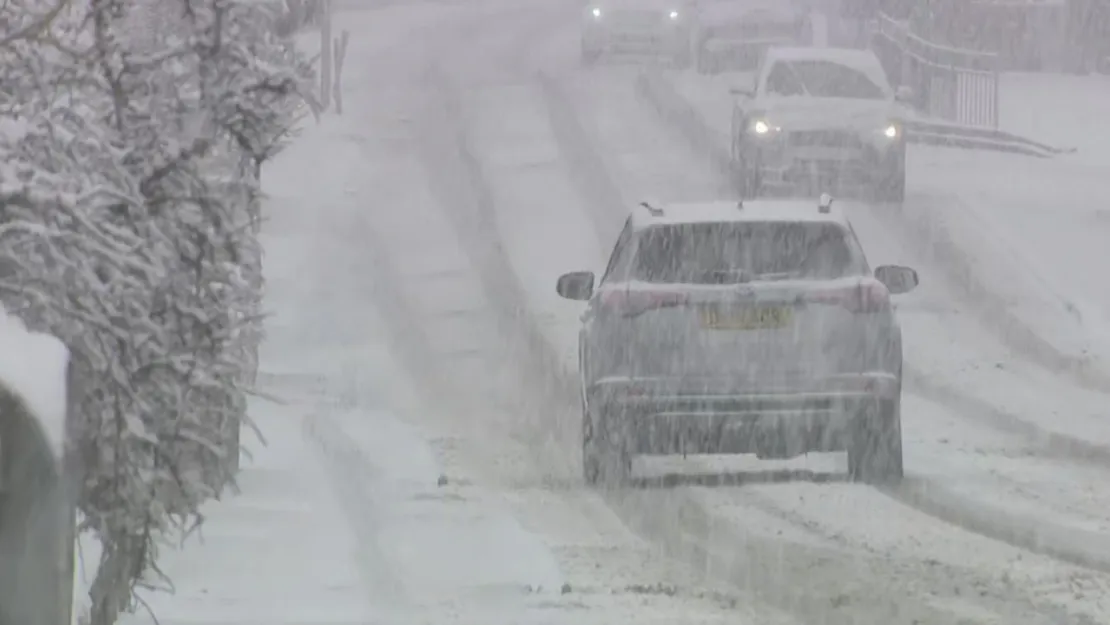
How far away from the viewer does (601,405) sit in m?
12.5

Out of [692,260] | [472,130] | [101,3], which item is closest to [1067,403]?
[692,260]

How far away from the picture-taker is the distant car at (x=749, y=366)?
12.3m

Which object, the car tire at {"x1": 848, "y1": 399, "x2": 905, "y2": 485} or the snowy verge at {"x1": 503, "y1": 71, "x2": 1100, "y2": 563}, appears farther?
the car tire at {"x1": 848, "y1": 399, "x2": 905, "y2": 485}

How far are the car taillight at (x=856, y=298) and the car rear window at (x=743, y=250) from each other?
0.74ft

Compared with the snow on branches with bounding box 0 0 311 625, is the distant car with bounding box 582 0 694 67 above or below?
below

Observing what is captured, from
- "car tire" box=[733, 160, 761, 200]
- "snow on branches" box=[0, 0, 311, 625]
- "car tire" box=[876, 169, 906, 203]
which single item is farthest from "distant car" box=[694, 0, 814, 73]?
"snow on branches" box=[0, 0, 311, 625]

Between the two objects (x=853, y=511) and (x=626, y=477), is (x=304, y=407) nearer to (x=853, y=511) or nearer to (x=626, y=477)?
(x=626, y=477)

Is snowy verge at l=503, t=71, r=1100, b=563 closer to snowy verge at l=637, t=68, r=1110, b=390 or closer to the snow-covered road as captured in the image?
the snow-covered road

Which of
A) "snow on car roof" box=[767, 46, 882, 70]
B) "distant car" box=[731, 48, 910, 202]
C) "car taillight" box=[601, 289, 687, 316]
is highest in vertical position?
"car taillight" box=[601, 289, 687, 316]

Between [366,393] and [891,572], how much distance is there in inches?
286

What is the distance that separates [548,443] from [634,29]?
83.3 ft

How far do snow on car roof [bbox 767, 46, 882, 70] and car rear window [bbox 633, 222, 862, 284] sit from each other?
14253 mm

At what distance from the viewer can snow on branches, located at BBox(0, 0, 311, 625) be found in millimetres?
6051

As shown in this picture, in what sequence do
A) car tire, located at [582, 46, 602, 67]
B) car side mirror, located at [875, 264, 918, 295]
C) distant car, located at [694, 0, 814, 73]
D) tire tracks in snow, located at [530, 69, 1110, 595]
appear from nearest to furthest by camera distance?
tire tracks in snow, located at [530, 69, 1110, 595], car side mirror, located at [875, 264, 918, 295], car tire, located at [582, 46, 602, 67], distant car, located at [694, 0, 814, 73]
